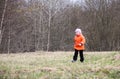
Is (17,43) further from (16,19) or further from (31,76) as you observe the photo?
(31,76)

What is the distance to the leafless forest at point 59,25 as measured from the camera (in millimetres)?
43375

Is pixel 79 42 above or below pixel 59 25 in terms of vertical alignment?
below

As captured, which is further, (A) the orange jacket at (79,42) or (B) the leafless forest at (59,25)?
(B) the leafless forest at (59,25)

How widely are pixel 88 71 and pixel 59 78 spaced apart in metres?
1.49

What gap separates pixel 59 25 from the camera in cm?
5153

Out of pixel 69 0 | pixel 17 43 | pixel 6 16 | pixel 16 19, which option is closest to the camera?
pixel 6 16

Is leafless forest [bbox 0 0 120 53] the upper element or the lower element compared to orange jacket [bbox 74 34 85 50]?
upper

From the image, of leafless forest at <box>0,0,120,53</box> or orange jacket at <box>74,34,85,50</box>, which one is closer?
orange jacket at <box>74,34,85,50</box>

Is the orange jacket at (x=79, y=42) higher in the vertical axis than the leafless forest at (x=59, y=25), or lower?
lower

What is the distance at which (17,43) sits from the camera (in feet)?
164

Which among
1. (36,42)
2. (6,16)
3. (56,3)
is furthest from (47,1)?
(6,16)

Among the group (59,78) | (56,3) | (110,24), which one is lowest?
(59,78)

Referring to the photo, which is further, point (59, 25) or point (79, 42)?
point (59, 25)

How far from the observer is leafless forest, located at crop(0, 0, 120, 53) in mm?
43375
